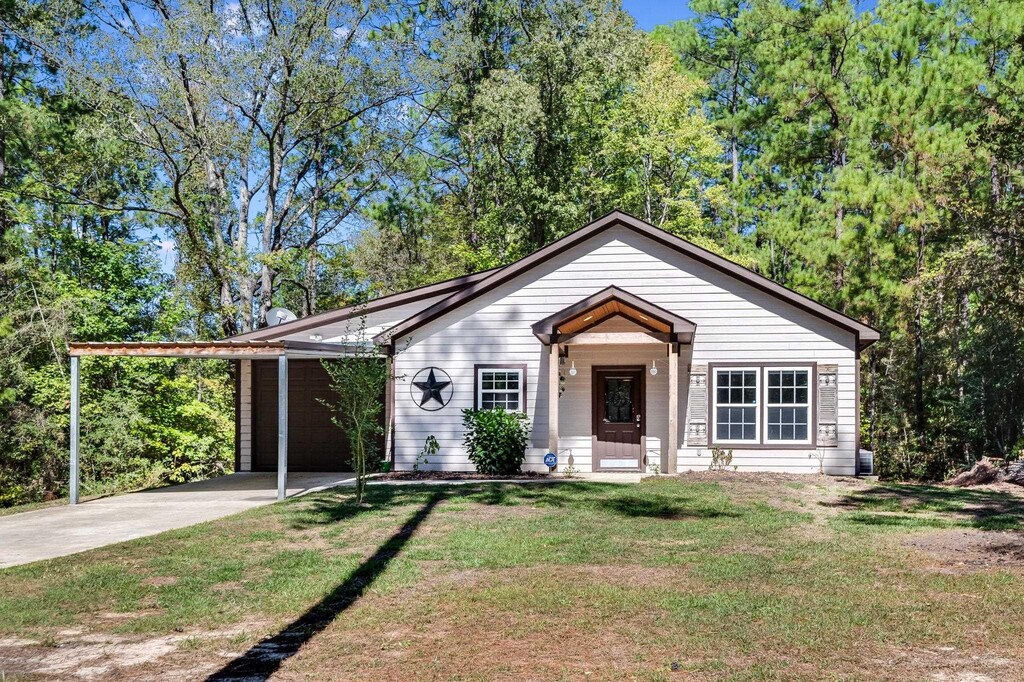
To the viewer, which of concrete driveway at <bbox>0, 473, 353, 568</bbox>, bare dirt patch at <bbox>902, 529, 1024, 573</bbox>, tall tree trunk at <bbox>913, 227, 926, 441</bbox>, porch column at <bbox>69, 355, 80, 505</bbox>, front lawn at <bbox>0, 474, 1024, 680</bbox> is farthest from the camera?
tall tree trunk at <bbox>913, 227, 926, 441</bbox>

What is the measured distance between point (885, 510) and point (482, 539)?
18.2ft

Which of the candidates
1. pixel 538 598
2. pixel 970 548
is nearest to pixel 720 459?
pixel 970 548

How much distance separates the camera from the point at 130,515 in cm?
1113

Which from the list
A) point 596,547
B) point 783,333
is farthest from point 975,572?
point 783,333

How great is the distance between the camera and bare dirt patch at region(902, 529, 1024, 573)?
24.6 ft

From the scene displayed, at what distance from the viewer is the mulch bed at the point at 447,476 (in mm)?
14750

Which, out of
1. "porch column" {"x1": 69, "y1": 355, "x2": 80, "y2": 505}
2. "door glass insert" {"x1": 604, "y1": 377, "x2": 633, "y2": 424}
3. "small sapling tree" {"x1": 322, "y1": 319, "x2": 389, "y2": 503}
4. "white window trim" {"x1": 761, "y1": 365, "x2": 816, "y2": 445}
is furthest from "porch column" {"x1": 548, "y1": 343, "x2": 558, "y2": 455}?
"porch column" {"x1": 69, "y1": 355, "x2": 80, "y2": 505}

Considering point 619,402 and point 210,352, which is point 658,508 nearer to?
point 619,402

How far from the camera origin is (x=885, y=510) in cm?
1100

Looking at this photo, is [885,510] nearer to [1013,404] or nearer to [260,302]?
[1013,404]

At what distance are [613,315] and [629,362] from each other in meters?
1.02

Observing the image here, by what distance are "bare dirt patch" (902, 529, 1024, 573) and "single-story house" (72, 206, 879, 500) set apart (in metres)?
5.98

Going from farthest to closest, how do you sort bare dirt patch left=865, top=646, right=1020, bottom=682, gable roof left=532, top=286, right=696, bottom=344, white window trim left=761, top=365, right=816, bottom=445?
white window trim left=761, top=365, right=816, bottom=445
gable roof left=532, top=286, right=696, bottom=344
bare dirt patch left=865, top=646, right=1020, bottom=682

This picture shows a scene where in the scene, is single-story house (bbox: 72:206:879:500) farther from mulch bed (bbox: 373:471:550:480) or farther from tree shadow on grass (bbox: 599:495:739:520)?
tree shadow on grass (bbox: 599:495:739:520)
